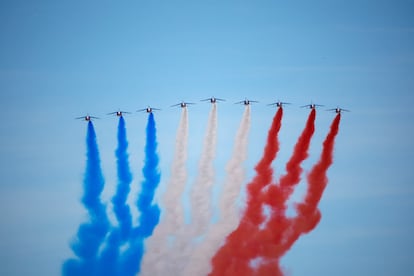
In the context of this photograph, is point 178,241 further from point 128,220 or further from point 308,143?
point 308,143

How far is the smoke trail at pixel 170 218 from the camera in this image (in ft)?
438

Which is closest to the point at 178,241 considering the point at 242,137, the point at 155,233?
the point at 155,233

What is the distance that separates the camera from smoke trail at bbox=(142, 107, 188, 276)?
13350 cm

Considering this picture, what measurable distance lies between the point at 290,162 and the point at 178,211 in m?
10.4

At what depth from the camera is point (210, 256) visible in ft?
437

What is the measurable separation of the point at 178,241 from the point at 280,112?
45.7ft

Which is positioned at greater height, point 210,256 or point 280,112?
point 280,112

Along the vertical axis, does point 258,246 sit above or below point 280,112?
below

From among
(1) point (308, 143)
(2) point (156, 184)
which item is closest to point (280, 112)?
(1) point (308, 143)

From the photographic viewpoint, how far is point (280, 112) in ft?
431

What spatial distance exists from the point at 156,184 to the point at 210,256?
755cm

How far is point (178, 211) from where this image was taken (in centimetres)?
13388

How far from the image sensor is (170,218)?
134 m

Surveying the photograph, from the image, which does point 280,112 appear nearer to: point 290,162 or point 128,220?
point 290,162
